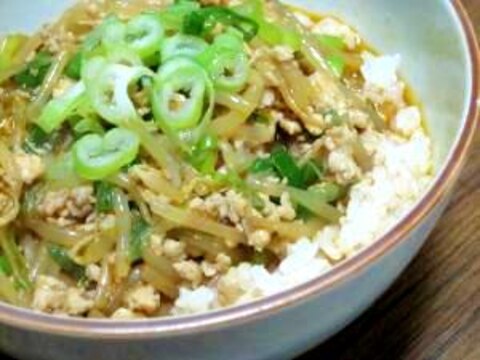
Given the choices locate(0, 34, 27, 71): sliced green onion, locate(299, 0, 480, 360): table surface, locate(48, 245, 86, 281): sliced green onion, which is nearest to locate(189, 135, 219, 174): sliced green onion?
locate(48, 245, 86, 281): sliced green onion

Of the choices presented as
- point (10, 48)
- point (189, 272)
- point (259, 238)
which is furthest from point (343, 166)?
point (10, 48)

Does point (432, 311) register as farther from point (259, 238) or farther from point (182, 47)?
point (182, 47)

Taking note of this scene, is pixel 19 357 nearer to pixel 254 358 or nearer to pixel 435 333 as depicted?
pixel 254 358

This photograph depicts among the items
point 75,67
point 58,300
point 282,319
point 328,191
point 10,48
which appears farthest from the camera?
point 10,48

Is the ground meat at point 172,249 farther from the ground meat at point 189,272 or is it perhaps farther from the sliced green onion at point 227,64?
the sliced green onion at point 227,64

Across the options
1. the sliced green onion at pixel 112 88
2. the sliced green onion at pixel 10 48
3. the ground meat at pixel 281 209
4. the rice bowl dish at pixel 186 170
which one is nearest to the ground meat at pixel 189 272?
the rice bowl dish at pixel 186 170

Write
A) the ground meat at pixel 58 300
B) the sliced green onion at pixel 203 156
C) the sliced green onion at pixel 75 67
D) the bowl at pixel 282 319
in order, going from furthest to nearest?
1. the sliced green onion at pixel 75 67
2. the sliced green onion at pixel 203 156
3. the ground meat at pixel 58 300
4. the bowl at pixel 282 319
